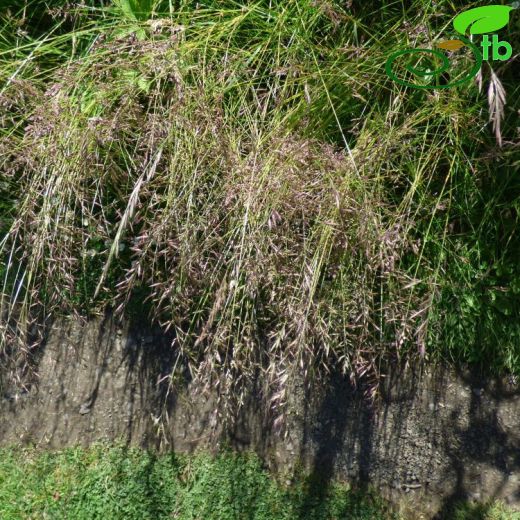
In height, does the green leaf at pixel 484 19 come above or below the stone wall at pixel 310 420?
above

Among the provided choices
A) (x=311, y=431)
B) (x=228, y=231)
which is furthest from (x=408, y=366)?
(x=228, y=231)

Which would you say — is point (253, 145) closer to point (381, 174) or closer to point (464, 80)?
point (381, 174)

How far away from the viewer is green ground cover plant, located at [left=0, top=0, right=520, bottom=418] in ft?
7.36

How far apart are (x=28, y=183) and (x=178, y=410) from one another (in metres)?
1.15

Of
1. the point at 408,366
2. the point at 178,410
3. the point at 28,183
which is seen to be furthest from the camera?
the point at 178,410

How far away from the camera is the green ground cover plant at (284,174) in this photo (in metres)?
2.24

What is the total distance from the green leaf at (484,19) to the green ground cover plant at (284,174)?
0.06 meters

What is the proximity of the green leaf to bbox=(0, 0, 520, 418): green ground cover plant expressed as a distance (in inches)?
2.3

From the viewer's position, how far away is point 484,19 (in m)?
2.20

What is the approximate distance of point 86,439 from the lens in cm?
285

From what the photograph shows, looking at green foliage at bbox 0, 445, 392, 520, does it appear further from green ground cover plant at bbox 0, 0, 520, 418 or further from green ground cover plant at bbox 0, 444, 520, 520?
green ground cover plant at bbox 0, 0, 520, 418

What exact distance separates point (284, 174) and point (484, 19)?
2.86ft

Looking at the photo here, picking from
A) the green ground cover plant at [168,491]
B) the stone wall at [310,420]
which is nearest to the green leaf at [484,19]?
the stone wall at [310,420]

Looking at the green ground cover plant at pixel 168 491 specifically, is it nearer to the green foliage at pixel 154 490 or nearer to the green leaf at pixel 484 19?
the green foliage at pixel 154 490
